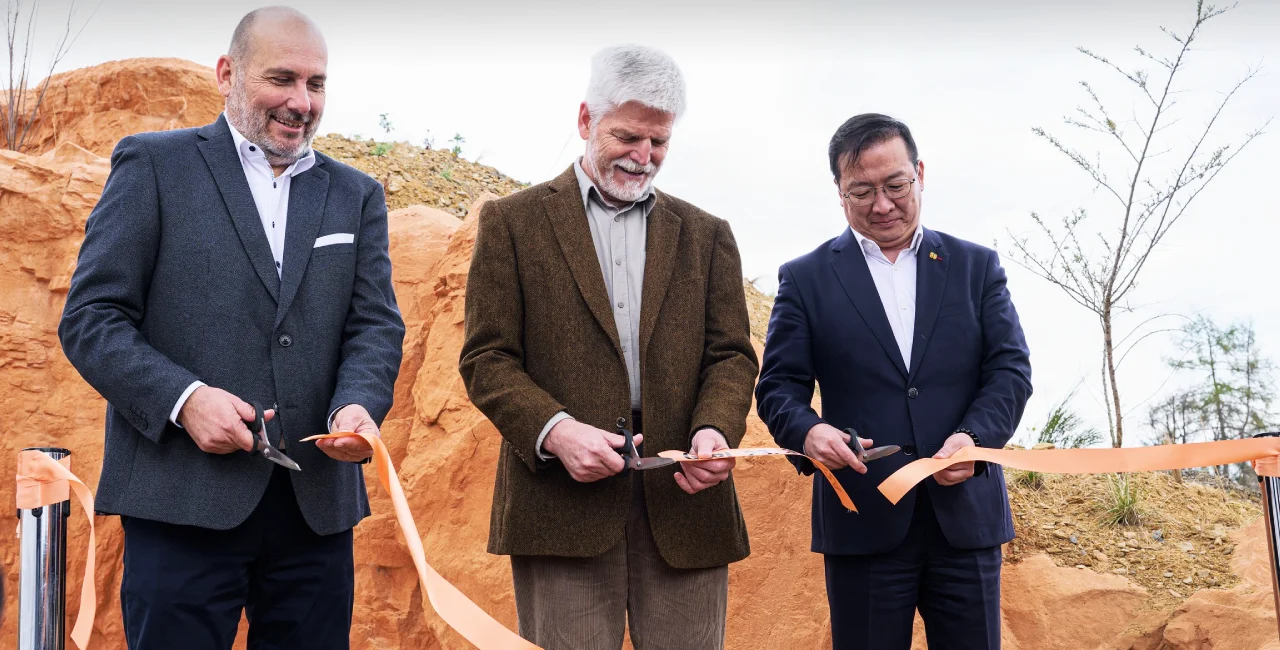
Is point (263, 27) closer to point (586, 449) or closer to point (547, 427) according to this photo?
point (547, 427)

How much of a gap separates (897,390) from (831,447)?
373 mm

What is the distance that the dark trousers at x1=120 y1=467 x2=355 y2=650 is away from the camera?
259cm

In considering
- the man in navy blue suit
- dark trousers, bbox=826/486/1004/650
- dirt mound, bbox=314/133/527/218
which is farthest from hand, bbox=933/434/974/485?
dirt mound, bbox=314/133/527/218

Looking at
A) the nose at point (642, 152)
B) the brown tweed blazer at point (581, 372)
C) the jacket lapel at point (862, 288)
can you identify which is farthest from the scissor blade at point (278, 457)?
the jacket lapel at point (862, 288)

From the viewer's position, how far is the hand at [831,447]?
9.63 feet

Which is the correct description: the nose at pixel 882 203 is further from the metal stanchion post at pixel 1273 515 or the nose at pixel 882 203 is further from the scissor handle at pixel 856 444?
the metal stanchion post at pixel 1273 515

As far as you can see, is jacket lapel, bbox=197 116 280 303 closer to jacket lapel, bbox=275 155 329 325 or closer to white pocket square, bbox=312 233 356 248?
jacket lapel, bbox=275 155 329 325

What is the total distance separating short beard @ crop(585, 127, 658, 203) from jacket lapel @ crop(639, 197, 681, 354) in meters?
A: 0.10

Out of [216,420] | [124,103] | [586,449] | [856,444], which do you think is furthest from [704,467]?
[124,103]

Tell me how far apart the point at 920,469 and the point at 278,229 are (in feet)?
6.28

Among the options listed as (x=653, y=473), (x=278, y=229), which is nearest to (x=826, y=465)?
(x=653, y=473)

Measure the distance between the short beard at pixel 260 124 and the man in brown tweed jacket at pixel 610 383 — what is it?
546 millimetres

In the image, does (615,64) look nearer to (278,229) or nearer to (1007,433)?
(278,229)

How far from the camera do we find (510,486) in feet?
9.55
